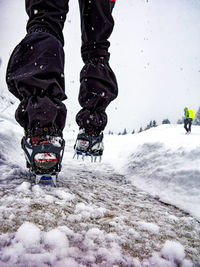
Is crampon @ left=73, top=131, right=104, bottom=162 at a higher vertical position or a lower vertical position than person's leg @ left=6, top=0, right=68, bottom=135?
lower

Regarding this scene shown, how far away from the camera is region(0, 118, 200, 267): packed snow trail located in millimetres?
384

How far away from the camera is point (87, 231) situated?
51 centimetres

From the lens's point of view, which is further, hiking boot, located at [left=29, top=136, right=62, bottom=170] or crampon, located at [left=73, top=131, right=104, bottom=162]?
crampon, located at [left=73, top=131, right=104, bottom=162]

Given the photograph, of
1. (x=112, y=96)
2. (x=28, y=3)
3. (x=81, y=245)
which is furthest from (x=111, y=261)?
(x=28, y=3)

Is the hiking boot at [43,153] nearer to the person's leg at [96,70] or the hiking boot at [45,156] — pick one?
the hiking boot at [45,156]

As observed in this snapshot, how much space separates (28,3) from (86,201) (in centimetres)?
123

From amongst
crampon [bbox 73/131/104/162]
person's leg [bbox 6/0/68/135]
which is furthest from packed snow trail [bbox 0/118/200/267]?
crampon [bbox 73/131/104/162]

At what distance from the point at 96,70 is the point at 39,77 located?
1.98 feet

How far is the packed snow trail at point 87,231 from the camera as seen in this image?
0.38 m

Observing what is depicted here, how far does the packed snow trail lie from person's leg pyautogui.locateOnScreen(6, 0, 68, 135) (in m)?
0.35

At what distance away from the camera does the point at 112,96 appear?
1459mm

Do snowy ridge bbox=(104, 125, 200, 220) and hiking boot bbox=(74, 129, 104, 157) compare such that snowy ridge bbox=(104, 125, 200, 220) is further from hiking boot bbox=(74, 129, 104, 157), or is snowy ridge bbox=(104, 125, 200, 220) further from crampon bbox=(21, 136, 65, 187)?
crampon bbox=(21, 136, 65, 187)

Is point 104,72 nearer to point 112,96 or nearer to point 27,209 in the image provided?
point 112,96

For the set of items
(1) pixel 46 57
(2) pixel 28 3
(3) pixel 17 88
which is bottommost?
(3) pixel 17 88
